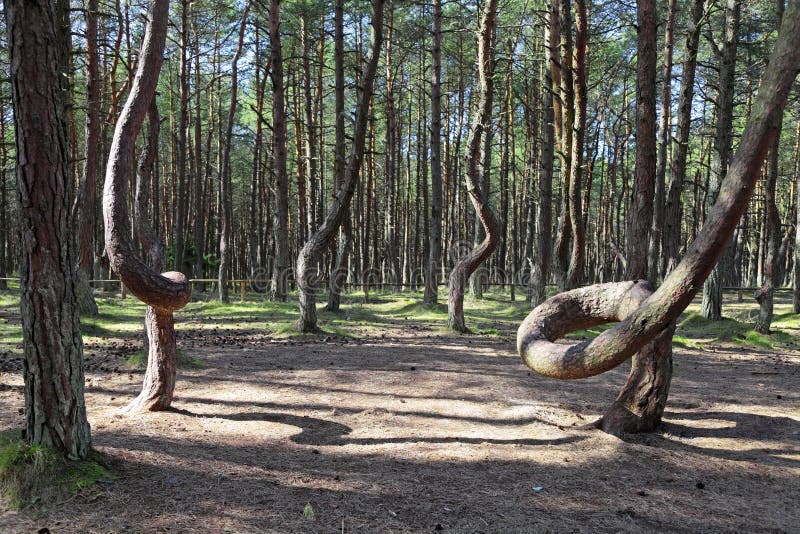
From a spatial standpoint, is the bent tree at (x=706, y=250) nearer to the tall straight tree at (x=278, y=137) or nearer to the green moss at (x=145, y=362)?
the green moss at (x=145, y=362)

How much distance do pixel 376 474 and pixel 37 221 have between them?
3248 millimetres

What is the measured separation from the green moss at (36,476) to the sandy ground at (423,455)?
0.12 m

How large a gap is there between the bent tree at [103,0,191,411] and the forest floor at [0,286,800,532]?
74cm

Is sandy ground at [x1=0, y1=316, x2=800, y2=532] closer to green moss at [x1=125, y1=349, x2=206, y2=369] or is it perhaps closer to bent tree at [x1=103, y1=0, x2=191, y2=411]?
green moss at [x1=125, y1=349, x2=206, y2=369]

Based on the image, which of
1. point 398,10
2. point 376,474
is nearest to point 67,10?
point 376,474

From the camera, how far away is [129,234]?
16.6 feet

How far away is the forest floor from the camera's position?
3771 millimetres

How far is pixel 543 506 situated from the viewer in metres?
4.04

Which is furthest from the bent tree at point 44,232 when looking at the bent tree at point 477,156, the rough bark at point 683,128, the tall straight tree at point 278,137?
the rough bark at point 683,128

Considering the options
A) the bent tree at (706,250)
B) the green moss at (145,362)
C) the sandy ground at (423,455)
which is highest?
the bent tree at (706,250)

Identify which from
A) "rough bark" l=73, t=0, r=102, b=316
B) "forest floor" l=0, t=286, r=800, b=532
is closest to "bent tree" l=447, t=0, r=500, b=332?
"forest floor" l=0, t=286, r=800, b=532

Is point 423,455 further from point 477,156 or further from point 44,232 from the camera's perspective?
point 477,156

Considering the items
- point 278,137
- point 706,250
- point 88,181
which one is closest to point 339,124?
point 278,137

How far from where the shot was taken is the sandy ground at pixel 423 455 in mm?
3752
